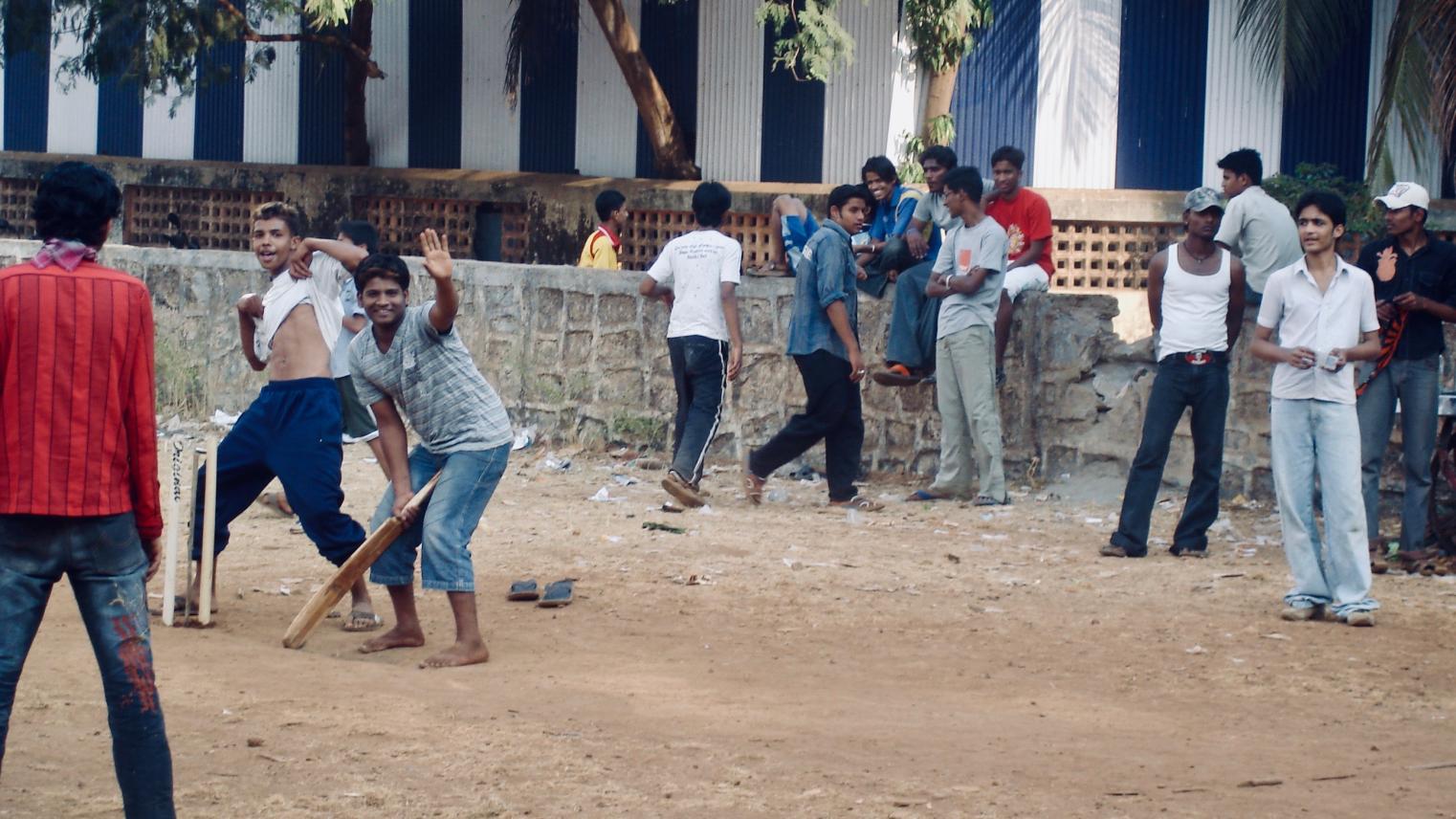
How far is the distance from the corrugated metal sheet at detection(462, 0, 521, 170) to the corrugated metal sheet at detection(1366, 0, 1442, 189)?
28.8 feet

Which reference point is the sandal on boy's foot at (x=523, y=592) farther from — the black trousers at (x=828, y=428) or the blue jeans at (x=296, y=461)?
the black trousers at (x=828, y=428)

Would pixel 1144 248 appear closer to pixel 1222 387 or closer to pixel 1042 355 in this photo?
pixel 1042 355

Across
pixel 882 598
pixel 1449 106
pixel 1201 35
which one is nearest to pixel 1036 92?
pixel 1201 35

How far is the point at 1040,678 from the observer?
6410mm

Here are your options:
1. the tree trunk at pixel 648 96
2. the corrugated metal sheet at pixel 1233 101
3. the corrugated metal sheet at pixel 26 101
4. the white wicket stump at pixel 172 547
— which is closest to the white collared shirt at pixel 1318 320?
the white wicket stump at pixel 172 547

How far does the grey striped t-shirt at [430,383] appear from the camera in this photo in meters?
6.27

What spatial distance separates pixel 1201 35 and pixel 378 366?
11.2 metres

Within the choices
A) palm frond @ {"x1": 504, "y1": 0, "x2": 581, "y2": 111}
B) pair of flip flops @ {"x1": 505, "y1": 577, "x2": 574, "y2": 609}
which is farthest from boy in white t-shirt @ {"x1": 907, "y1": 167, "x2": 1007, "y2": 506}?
palm frond @ {"x1": 504, "y1": 0, "x2": 581, "y2": 111}

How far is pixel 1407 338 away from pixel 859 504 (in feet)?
10.4

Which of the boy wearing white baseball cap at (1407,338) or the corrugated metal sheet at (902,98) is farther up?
the corrugated metal sheet at (902,98)

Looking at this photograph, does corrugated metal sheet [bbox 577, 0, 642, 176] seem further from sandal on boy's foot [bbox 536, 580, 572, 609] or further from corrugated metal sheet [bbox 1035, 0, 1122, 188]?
sandal on boy's foot [bbox 536, 580, 572, 609]

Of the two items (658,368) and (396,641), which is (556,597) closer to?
(396,641)

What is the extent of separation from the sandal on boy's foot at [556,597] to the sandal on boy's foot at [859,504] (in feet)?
9.20

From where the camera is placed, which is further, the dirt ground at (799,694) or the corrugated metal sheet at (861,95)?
the corrugated metal sheet at (861,95)
